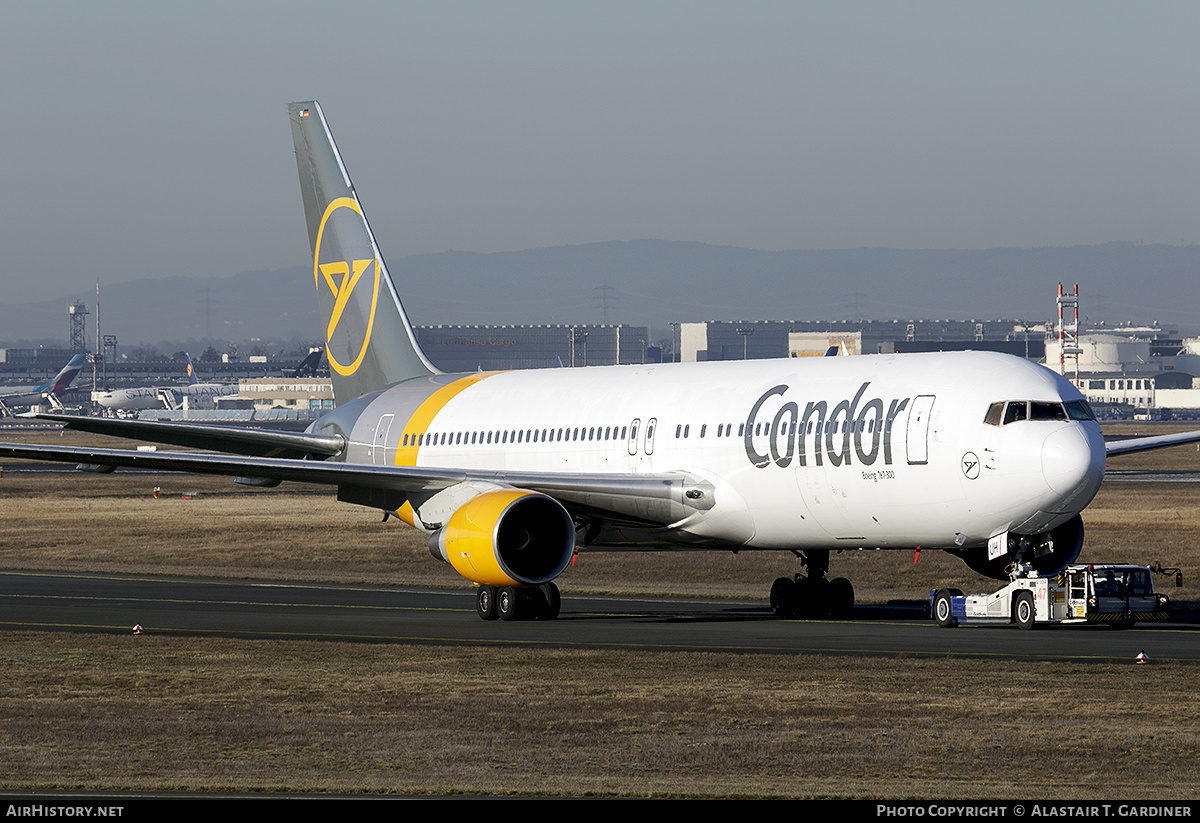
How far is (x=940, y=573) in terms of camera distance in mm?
45281

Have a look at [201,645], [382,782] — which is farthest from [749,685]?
[201,645]

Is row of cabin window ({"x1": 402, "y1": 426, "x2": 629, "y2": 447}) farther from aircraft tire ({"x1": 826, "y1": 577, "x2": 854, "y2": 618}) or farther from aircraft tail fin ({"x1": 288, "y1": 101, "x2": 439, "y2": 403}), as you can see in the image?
aircraft tire ({"x1": 826, "y1": 577, "x2": 854, "y2": 618})

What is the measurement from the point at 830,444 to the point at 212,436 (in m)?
13.3

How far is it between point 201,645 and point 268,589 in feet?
52.0

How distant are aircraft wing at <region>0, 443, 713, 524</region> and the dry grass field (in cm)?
471

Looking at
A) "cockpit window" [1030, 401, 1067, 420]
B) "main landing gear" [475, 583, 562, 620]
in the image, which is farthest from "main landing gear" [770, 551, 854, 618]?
"cockpit window" [1030, 401, 1067, 420]

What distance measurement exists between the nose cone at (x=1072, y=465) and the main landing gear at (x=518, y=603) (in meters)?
10.5

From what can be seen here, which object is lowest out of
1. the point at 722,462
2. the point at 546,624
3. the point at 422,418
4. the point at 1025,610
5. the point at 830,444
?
the point at 546,624

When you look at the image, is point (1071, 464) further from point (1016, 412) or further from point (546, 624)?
point (546, 624)

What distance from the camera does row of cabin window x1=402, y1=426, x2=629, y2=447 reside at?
3794 cm

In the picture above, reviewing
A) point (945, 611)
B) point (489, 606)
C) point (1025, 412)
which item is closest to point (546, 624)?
point (489, 606)

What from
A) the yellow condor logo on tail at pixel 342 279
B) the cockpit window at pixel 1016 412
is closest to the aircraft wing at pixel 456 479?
the cockpit window at pixel 1016 412

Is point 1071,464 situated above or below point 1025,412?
below

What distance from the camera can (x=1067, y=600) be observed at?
103ft
